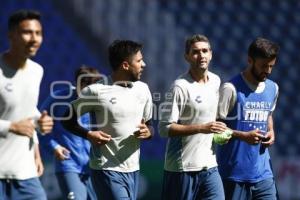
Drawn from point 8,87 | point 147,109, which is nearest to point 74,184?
point 147,109

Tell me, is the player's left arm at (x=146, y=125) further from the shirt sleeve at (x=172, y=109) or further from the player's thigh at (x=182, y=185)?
the player's thigh at (x=182, y=185)

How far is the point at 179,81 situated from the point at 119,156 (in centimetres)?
79

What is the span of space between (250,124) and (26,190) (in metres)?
2.31

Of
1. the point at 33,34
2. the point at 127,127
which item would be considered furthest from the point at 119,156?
the point at 33,34

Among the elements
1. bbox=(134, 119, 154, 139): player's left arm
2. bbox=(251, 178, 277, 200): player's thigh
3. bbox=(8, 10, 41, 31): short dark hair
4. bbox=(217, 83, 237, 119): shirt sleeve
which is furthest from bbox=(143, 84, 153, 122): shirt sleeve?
bbox=(8, 10, 41, 31): short dark hair

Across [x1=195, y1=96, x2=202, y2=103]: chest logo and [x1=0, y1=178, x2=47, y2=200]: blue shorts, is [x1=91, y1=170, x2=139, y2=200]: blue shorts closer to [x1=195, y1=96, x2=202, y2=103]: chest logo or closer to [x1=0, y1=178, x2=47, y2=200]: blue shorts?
[x1=195, y1=96, x2=202, y2=103]: chest logo

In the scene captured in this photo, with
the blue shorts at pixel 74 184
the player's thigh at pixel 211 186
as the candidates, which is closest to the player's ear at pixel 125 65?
the player's thigh at pixel 211 186

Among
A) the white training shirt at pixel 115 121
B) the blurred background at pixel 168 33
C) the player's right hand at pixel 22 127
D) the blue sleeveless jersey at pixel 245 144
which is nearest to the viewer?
the player's right hand at pixel 22 127

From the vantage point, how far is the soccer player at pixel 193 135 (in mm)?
7793

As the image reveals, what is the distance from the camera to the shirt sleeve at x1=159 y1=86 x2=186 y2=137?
7742mm

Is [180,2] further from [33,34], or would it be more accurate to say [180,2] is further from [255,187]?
[33,34]

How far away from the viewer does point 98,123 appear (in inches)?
308

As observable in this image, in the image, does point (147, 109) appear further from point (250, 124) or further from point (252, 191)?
point (252, 191)

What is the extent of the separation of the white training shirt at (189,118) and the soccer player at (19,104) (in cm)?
149
